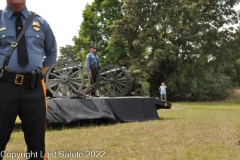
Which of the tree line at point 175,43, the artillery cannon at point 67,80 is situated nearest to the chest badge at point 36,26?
the artillery cannon at point 67,80

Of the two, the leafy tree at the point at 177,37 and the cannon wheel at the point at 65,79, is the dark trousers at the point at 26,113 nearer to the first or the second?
the cannon wheel at the point at 65,79

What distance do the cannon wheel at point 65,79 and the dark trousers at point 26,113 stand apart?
18.7 feet

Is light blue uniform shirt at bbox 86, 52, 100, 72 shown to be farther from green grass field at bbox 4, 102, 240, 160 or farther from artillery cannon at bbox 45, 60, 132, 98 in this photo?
green grass field at bbox 4, 102, 240, 160

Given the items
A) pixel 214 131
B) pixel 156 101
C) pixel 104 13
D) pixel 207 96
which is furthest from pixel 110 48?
pixel 214 131

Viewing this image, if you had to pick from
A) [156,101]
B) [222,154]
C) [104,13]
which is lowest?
[222,154]

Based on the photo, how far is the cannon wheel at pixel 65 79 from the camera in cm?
879

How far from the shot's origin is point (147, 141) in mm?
6375

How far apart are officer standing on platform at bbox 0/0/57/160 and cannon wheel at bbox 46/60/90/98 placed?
18.6ft

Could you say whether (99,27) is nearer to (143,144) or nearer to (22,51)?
(143,144)

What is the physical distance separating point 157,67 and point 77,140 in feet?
74.4

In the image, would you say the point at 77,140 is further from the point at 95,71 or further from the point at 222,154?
the point at 95,71

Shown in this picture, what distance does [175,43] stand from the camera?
29.2 metres

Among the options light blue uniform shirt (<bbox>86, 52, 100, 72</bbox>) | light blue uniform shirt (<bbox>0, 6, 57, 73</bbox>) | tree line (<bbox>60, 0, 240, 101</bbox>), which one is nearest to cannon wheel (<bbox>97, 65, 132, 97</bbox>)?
light blue uniform shirt (<bbox>86, 52, 100, 72</bbox>)

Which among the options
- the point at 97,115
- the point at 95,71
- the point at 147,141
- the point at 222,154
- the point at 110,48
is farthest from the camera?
the point at 110,48
